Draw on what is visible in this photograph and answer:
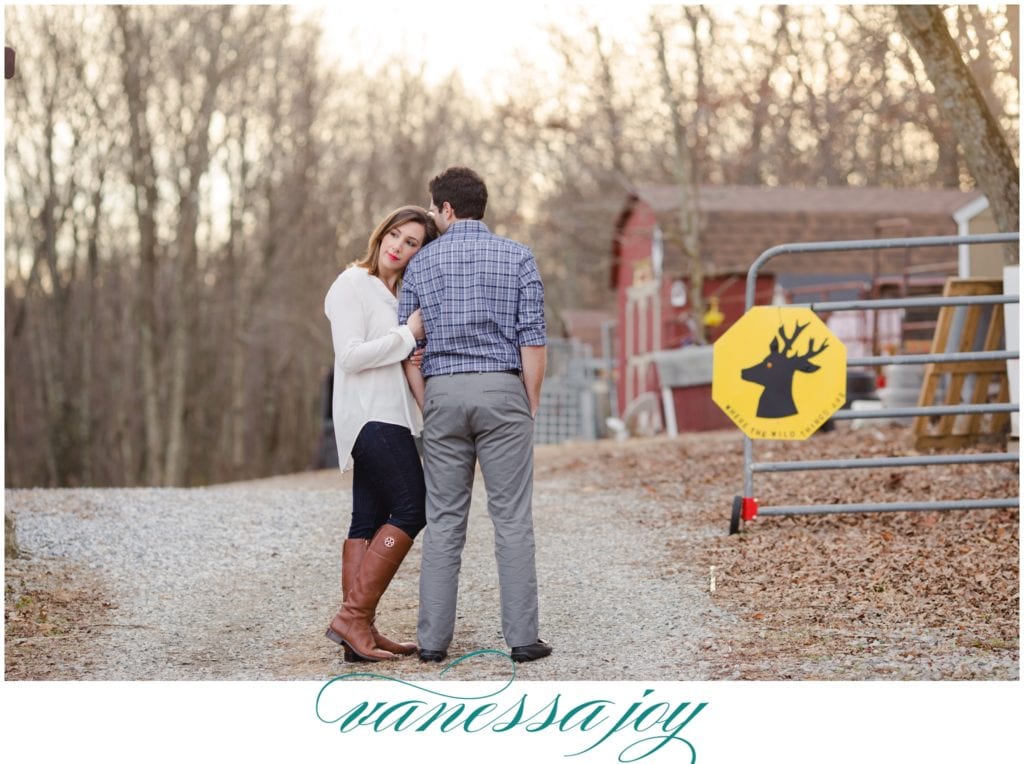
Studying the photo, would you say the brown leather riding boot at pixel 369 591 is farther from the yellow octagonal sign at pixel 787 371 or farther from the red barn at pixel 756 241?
the red barn at pixel 756 241

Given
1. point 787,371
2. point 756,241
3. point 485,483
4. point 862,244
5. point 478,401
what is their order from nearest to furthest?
point 478,401
point 485,483
point 862,244
point 787,371
point 756,241

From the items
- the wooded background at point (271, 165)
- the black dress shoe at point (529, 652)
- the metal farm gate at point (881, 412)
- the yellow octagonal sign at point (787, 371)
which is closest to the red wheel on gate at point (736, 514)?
the metal farm gate at point (881, 412)

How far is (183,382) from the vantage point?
88.5ft

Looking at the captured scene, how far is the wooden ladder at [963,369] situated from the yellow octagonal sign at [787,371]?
214 cm

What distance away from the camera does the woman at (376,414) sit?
17.4 ft

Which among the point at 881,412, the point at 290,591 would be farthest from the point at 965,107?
the point at 290,591

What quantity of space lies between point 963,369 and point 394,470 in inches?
241

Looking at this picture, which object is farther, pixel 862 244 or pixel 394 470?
pixel 862 244

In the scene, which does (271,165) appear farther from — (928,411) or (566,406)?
(928,411)

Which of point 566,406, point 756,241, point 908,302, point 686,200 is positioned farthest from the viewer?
point 566,406

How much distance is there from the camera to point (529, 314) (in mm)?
5258
